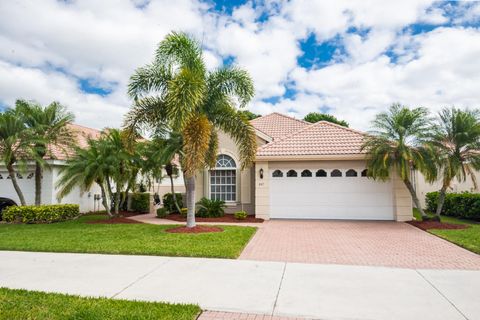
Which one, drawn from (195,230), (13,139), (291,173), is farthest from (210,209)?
(13,139)

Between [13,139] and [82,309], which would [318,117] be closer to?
[13,139]

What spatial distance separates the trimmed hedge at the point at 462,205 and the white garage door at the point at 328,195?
3.63m

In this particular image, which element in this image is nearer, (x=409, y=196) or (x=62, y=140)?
(x=409, y=196)

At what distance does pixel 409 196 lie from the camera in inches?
564

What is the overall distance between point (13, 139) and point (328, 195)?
14.8m

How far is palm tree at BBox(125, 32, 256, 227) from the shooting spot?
1090 cm

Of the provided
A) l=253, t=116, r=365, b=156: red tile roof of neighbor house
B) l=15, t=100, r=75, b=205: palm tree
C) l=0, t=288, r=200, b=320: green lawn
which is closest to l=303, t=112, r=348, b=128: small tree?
l=253, t=116, r=365, b=156: red tile roof of neighbor house

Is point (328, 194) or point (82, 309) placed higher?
point (328, 194)

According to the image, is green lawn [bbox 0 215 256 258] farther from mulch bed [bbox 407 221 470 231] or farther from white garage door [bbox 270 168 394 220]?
mulch bed [bbox 407 221 470 231]

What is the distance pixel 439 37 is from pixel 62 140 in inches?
687

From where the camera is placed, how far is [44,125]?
1546 cm

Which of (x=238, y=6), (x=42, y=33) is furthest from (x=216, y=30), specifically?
(x=42, y=33)

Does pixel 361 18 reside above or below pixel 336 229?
above

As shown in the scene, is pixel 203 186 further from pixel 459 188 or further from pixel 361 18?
pixel 459 188
